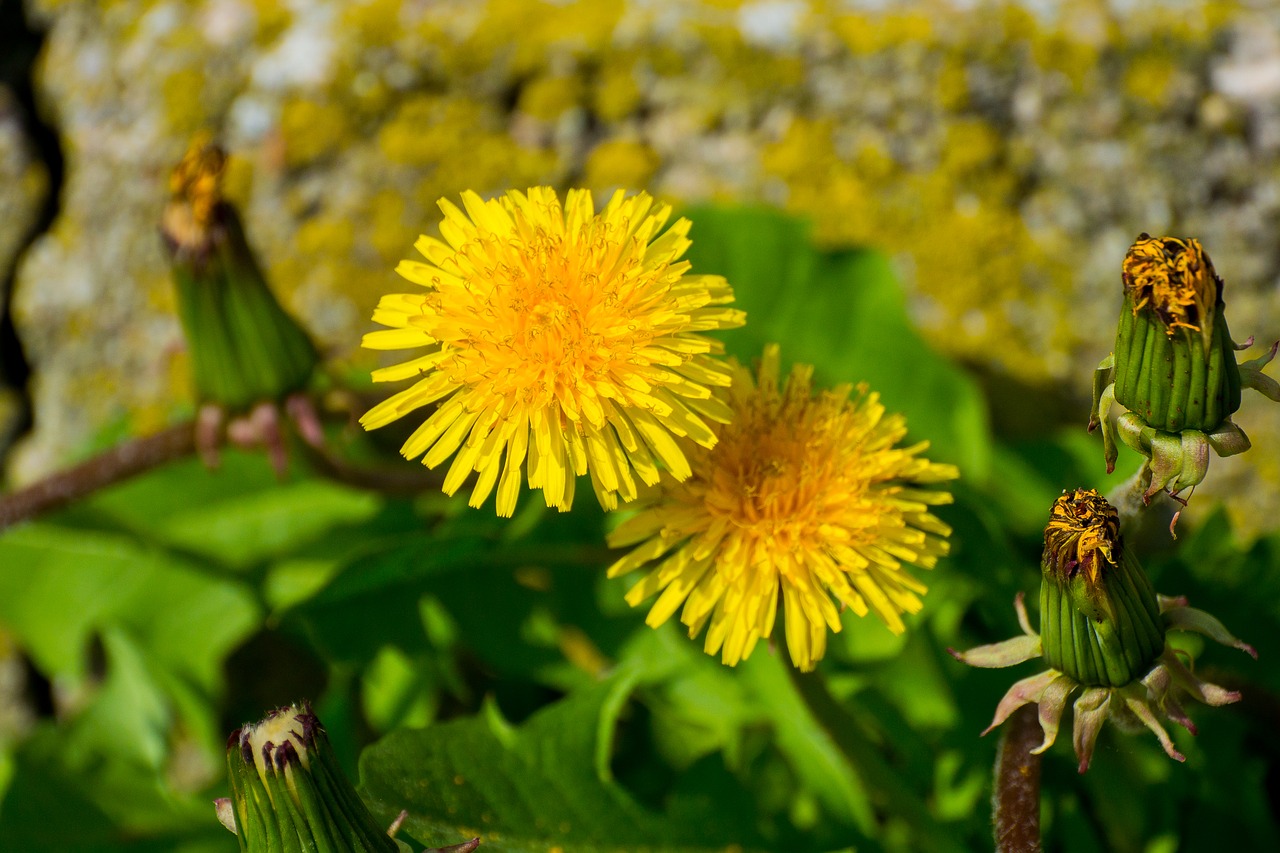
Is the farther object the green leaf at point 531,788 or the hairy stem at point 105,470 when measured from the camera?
the hairy stem at point 105,470

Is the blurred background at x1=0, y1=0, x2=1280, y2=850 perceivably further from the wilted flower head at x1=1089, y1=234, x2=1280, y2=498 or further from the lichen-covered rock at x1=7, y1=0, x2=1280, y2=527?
the wilted flower head at x1=1089, y1=234, x2=1280, y2=498

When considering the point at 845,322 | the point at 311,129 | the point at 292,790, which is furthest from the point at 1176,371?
the point at 311,129

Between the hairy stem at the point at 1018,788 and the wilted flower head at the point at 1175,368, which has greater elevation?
the wilted flower head at the point at 1175,368

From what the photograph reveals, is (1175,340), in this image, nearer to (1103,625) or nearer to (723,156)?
(1103,625)

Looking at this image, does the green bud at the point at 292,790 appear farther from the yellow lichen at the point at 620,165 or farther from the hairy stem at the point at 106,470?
the yellow lichen at the point at 620,165

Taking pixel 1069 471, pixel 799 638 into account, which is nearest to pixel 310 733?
pixel 799 638

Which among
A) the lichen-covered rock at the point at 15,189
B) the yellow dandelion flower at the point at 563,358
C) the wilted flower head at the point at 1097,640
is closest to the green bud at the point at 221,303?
the yellow dandelion flower at the point at 563,358
